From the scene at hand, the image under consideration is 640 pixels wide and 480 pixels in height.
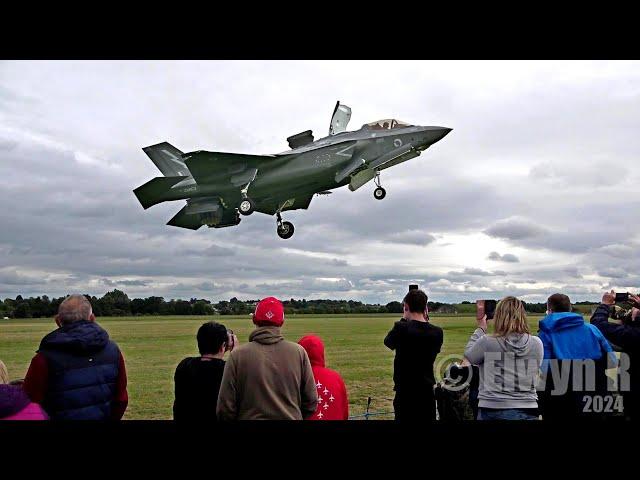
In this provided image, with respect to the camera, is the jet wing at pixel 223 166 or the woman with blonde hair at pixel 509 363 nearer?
the woman with blonde hair at pixel 509 363

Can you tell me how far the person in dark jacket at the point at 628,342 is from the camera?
12.3 ft

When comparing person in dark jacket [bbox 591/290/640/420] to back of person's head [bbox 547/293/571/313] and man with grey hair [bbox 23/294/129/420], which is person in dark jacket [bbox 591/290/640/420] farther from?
man with grey hair [bbox 23/294/129/420]

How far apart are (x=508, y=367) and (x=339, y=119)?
4421mm

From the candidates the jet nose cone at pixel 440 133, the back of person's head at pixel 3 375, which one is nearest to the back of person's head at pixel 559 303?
the back of person's head at pixel 3 375

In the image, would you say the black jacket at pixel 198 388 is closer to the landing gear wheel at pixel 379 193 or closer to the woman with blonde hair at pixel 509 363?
the woman with blonde hair at pixel 509 363

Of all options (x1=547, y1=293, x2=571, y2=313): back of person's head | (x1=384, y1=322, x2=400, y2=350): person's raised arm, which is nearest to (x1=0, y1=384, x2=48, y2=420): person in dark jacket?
(x1=384, y1=322, x2=400, y2=350): person's raised arm

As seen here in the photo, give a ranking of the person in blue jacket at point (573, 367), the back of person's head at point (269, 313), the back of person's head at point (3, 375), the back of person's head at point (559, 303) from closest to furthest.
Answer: the back of person's head at point (3, 375), the back of person's head at point (269, 313), the person in blue jacket at point (573, 367), the back of person's head at point (559, 303)

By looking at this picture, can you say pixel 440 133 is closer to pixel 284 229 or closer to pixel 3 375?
pixel 284 229

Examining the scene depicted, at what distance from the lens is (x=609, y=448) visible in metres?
2.45

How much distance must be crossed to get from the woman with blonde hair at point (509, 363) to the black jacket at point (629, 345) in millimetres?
776

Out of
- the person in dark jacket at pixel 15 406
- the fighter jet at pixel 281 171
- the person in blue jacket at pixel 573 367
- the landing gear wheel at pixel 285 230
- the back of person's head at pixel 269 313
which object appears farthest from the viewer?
the fighter jet at pixel 281 171

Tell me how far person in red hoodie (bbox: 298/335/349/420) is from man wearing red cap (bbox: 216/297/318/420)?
229 mm

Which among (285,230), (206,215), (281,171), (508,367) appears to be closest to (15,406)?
Result: (508,367)
